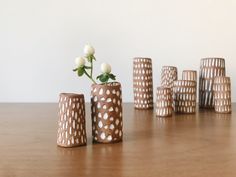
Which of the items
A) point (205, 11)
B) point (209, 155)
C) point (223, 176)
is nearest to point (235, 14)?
point (205, 11)

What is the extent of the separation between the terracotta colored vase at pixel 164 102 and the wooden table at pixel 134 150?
1.2 inches

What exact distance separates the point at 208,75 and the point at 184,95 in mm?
148

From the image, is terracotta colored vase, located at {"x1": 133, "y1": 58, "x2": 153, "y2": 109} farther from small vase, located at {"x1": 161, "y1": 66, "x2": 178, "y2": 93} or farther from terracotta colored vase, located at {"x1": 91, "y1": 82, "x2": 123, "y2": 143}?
terracotta colored vase, located at {"x1": 91, "y1": 82, "x2": 123, "y2": 143}

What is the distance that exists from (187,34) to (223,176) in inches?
40.0

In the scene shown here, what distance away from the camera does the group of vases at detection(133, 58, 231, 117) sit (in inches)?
42.9

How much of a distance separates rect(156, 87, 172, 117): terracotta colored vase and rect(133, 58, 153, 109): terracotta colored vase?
127mm

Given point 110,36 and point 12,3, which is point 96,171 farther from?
point 12,3

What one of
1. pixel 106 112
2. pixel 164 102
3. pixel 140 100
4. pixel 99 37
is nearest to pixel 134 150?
pixel 106 112

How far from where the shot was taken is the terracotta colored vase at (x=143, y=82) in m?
1.20

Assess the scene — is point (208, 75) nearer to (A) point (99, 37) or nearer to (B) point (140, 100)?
(B) point (140, 100)

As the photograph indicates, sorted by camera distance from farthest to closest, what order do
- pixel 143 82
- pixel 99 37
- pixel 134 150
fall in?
pixel 99 37 → pixel 143 82 → pixel 134 150

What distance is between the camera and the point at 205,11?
4.89 ft

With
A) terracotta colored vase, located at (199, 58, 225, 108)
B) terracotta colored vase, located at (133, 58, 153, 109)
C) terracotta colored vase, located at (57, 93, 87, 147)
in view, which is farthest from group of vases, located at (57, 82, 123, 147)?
terracotta colored vase, located at (199, 58, 225, 108)

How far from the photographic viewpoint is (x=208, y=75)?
123cm
